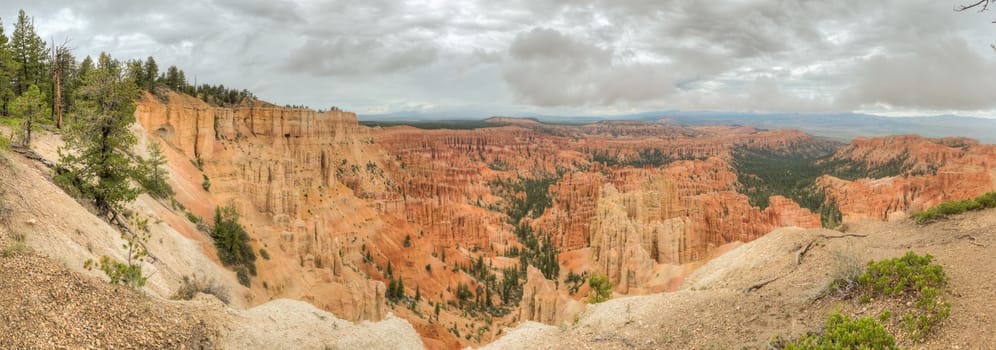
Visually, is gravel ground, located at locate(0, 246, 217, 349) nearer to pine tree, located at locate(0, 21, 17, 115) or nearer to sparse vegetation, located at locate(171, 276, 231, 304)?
sparse vegetation, located at locate(171, 276, 231, 304)

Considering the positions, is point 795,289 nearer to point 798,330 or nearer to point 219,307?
point 798,330

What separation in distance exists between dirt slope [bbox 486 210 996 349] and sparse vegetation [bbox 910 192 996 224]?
0.43 m

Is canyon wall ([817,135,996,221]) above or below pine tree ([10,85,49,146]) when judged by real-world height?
below

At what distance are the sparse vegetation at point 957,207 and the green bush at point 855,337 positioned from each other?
26.7 feet

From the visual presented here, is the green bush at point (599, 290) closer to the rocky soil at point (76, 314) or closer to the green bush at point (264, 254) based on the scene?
the green bush at point (264, 254)

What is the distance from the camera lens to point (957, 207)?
1305 centimetres

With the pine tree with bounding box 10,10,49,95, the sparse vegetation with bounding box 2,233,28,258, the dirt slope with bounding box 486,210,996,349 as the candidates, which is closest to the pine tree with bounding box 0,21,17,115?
the pine tree with bounding box 10,10,49,95

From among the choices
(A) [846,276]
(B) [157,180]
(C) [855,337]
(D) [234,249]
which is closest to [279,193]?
(B) [157,180]

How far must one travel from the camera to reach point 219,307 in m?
12.8

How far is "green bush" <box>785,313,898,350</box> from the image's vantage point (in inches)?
288

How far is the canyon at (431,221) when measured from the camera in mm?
27016

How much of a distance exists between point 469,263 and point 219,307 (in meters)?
39.8

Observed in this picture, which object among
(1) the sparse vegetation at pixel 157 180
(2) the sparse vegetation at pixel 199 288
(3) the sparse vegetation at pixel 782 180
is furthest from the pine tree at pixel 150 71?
(3) the sparse vegetation at pixel 782 180

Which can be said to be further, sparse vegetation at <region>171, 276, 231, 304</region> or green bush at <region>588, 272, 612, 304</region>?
green bush at <region>588, 272, 612, 304</region>
